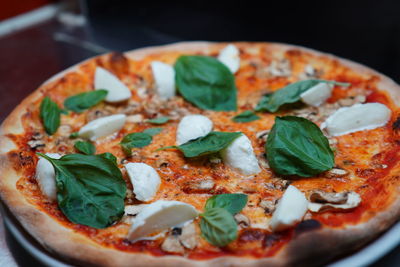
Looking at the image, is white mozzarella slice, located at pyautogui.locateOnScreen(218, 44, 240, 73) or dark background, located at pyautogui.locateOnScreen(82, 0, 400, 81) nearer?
white mozzarella slice, located at pyautogui.locateOnScreen(218, 44, 240, 73)

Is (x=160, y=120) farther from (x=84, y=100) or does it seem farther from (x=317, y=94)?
(x=317, y=94)

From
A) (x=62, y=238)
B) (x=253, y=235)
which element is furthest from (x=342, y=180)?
(x=62, y=238)

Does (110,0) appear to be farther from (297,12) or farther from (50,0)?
(297,12)

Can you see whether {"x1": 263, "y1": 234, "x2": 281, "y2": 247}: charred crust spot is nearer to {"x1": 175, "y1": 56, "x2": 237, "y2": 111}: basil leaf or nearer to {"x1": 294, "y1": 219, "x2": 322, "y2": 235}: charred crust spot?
{"x1": 294, "y1": 219, "x2": 322, "y2": 235}: charred crust spot

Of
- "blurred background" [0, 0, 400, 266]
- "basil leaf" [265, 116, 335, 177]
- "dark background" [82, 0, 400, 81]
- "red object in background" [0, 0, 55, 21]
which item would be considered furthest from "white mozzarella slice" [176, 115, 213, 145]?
"red object in background" [0, 0, 55, 21]

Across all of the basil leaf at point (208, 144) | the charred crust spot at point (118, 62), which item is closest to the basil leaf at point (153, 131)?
the basil leaf at point (208, 144)

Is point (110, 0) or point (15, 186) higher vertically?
point (110, 0)

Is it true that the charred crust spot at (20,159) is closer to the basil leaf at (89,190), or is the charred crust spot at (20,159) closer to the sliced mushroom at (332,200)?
the basil leaf at (89,190)
